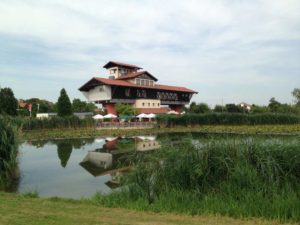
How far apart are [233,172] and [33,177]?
7906 millimetres

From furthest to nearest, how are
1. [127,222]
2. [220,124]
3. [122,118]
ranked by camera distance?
[122,118] → [220,124] → [127,222]

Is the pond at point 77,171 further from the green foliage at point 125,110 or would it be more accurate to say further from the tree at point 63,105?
the tree at point 63,105

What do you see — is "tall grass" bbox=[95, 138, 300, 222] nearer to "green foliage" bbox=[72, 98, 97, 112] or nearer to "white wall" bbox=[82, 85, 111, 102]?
"white wall" bbox=[82, 85, 111, 102]

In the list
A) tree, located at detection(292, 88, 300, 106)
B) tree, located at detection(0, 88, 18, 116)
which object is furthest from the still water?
tree, located at detection(292, 88, 300, 106)

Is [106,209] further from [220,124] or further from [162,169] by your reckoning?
[220,124]

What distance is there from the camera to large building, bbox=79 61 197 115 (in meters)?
48.0

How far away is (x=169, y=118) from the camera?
41219 mm

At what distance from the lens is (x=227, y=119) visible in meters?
40.7

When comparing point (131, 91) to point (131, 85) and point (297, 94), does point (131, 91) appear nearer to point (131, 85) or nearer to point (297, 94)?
point (131, 85)

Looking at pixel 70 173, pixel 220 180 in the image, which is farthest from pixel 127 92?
pixel 220 180

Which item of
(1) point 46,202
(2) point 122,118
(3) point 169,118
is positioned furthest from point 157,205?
(2) point 122,118

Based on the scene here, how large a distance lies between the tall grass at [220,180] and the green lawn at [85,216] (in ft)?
1.19

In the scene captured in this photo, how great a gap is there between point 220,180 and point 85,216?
8.73 feet

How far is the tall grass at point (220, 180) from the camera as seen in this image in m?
5.88
